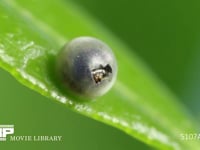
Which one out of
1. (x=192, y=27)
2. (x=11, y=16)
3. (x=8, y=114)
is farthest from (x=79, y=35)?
(x=192, y=27)

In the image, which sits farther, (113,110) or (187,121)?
(187,121)

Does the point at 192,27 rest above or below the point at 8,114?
above

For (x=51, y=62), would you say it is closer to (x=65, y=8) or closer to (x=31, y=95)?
(x=65, y=8)

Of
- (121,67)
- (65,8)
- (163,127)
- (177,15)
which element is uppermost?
(177,15)

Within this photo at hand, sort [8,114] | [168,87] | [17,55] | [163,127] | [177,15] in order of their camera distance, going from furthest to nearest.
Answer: [177,15]
[168,87]
[8,114]
[163,127]
[17,55]
